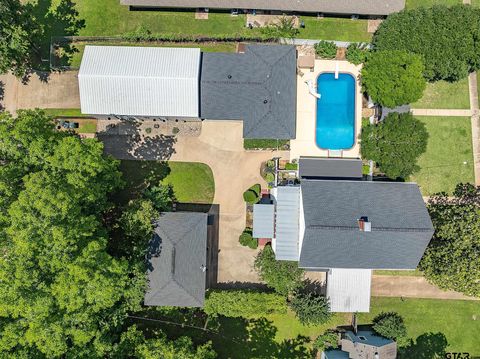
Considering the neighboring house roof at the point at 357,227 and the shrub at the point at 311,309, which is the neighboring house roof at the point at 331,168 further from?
the shrub at the point at 311,309

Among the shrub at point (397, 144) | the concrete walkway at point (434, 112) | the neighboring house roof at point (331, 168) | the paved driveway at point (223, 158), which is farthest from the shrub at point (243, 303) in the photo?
the concrete walkway at point (434, 112)

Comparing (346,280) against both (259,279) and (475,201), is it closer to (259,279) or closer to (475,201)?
(259,279)

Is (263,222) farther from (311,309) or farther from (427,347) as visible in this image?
(427,347)

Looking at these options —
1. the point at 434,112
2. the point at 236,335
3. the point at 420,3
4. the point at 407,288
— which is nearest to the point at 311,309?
the point at 236,335

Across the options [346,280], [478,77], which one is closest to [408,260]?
[346,280]

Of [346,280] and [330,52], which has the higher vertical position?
[330,52]

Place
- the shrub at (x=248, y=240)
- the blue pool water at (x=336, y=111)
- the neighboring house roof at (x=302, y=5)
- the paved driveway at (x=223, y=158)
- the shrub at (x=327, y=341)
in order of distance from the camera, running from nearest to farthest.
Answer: the neighboring house roof at (x=302, y=5) → the shrub at (x=327, y=341) → the shrub at (x=248, y=240) → the paved driveway at (x=223, y=158) → the blue pool water at (x=336, y=111)
